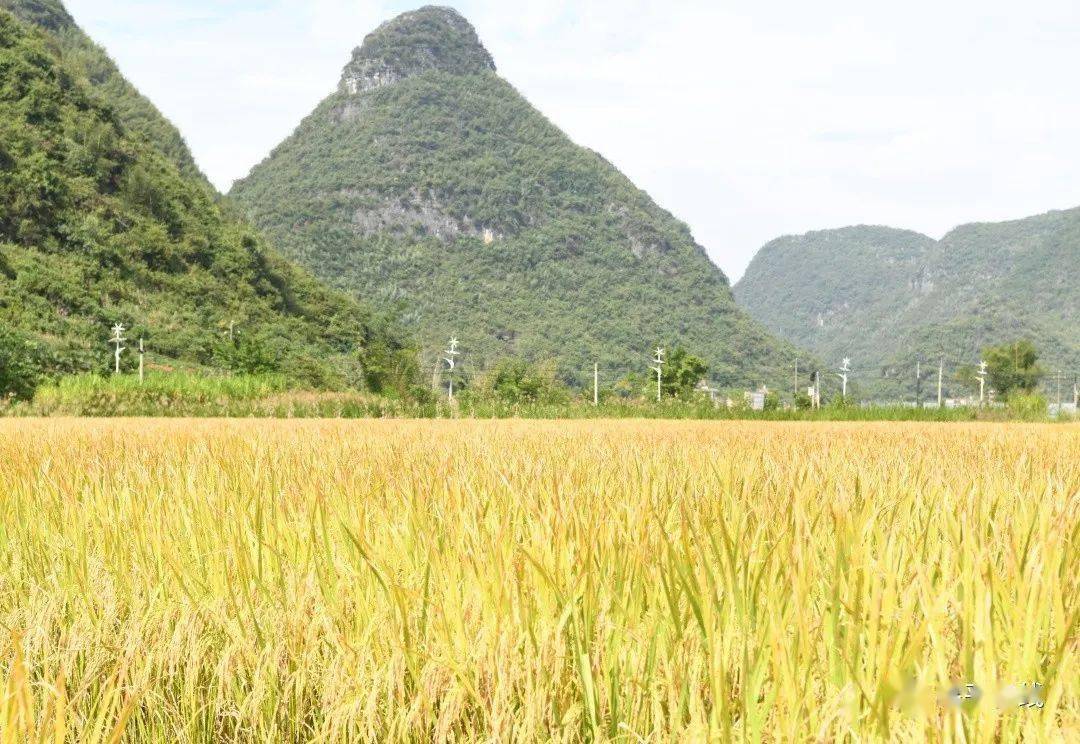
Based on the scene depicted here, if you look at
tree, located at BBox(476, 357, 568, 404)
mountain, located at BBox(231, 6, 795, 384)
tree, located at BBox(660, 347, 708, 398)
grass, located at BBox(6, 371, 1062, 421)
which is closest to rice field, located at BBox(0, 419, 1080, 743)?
grass, located at BBox(6, 371, 1062, 421)

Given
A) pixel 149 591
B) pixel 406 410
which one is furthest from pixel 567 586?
pixel 406 410

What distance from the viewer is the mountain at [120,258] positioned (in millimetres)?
37094

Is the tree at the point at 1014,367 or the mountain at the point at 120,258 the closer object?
the mountain at the point at 120,258

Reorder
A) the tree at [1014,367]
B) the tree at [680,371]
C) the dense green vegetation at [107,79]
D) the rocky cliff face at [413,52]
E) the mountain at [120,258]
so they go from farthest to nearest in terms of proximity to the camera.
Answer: the rocky cliff face at [413,52] < the dense green vegetation at [107,79] < the tree at [1014,367] < the tree at [680,371] < the mountain at [120,258]

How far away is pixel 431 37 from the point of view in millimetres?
176125

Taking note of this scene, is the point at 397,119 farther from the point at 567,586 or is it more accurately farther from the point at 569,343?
the point at 567,586

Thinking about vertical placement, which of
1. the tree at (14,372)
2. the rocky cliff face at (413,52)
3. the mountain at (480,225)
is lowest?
the tree at (14,372)

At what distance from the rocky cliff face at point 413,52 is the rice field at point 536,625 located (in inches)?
6917

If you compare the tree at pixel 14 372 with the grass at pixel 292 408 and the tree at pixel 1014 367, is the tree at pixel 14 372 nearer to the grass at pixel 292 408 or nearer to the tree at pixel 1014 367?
the grass at pixel 292 408

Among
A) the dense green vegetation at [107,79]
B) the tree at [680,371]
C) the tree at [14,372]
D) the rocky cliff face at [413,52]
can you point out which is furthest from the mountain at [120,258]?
the rocky cliff face at [413,52]

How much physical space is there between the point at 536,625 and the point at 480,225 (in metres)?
139

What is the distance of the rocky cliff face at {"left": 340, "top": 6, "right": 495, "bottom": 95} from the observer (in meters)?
170

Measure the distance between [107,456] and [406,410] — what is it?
1445cm

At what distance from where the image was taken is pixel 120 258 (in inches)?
1800
